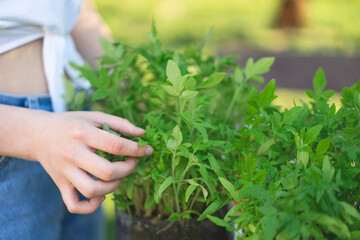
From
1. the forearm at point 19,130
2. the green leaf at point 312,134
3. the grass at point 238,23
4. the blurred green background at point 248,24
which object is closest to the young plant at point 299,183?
the green leaf at point 312,134

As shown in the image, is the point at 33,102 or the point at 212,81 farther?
the point at 33,102

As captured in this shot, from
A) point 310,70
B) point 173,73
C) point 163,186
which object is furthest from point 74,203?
point 310,70

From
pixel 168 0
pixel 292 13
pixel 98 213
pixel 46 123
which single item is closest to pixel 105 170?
pixel 46 123

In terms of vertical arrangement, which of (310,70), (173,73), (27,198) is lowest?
(310,70)

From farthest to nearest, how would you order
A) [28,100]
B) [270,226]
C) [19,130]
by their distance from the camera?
1. [28,100]
2. [19,130]
3. [270,226]

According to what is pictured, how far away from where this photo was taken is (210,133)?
702mm

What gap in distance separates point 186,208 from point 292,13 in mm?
4991

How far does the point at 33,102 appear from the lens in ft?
2.72

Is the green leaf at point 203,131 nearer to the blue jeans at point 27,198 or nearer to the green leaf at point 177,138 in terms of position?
the green leaf at point 177,138

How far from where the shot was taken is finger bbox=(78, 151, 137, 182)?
0.55 metres

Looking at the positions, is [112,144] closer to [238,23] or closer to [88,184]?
[88,184]

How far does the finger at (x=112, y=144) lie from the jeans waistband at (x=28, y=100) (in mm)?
317

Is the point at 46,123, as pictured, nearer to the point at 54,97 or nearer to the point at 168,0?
the point at 54,97

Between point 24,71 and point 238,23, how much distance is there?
15.8 feet
